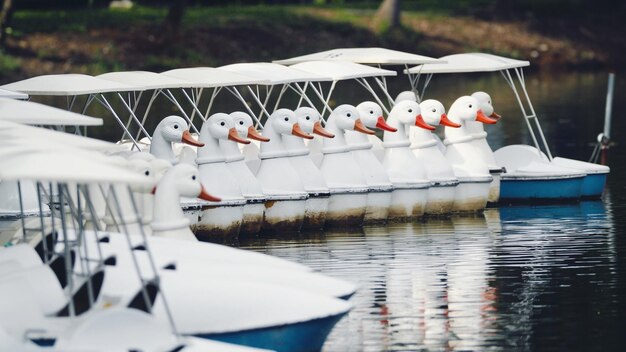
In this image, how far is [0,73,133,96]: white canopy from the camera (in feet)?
92.0

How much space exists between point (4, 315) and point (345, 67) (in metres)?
15.2

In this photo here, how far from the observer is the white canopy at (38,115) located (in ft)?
63.4

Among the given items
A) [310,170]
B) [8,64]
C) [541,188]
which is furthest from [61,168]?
[8,64]

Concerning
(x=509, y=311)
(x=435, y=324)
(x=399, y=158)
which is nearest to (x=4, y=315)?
(x=435, y=324)

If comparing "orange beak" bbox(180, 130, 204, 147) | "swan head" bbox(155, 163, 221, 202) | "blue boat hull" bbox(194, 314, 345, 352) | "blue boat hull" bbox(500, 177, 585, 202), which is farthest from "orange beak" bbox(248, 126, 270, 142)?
"blue boat hull" bbox(194, 314, 345, 352)

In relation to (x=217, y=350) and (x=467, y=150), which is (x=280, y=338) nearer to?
(x=217, y=350)

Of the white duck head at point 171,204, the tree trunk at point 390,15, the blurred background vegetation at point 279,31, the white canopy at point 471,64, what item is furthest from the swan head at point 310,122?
the tree trunk at point 390,15

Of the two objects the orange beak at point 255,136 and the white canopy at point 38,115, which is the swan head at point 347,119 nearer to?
the orange beak at point 255,136

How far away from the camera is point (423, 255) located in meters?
26.5

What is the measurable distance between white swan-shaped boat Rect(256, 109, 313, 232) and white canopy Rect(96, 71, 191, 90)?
1975 mm

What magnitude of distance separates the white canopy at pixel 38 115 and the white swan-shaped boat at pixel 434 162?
11.2m

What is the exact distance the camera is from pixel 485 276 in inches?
965

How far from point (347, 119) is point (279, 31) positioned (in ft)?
154

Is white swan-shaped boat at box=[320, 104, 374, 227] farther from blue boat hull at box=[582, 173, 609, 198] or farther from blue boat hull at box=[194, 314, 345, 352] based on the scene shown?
blue boat hull at box=[194, 314, 345, 352]
